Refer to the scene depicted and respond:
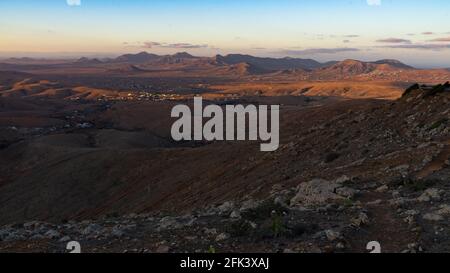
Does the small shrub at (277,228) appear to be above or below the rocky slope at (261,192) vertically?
above

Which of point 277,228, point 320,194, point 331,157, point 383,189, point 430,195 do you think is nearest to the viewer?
point 277,228

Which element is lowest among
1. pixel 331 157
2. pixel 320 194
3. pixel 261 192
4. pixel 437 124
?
pixel 261 192

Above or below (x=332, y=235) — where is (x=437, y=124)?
above

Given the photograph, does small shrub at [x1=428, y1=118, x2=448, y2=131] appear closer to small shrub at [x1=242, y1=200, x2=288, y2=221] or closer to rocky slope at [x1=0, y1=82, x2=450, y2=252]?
rocky slope at [x1=0, y1=82, x2=450, y2=252]

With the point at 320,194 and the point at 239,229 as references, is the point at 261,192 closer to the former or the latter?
the point at 320,194

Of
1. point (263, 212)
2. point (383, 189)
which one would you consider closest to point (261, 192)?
point (383, 189)
